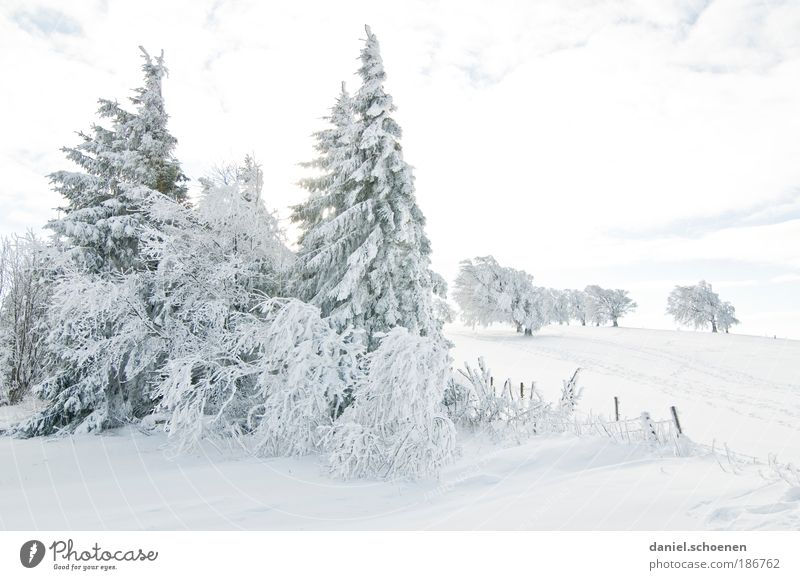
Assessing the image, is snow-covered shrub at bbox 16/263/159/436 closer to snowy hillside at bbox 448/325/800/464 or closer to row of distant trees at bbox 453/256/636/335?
snowy hillside at bbox 448/325/800/464

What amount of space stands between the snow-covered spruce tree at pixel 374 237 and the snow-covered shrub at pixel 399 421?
10.9 feet

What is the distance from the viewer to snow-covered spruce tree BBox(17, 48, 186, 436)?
39.5 feet

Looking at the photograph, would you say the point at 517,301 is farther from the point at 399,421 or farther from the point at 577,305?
the point at 399,421

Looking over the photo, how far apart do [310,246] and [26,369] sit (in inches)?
702

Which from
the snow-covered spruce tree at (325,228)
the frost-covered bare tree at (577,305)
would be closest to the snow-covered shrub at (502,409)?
the snow-covered spruce tree at (325,228)

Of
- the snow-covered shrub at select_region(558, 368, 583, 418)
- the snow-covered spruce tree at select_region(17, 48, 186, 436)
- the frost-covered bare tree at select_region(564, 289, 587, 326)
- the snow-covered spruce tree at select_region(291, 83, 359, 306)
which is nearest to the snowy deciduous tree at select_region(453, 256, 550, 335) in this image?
the frost-covered bare tree at select_region(564, 289, 587, 326)

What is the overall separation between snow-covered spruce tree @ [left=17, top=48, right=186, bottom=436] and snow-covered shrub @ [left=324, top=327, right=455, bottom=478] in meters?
7.47

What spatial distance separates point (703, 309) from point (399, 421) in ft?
186

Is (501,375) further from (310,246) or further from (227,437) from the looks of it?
(227,437)

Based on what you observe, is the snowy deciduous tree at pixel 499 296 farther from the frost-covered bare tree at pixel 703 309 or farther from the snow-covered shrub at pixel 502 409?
the snow-covered shrub at pixel 502 409

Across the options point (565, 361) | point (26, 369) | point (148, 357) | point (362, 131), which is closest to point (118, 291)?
point (148, 357)

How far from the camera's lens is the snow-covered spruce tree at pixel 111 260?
12055 millimetres

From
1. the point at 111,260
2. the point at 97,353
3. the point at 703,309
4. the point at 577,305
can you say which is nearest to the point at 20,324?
the point at 111,260
